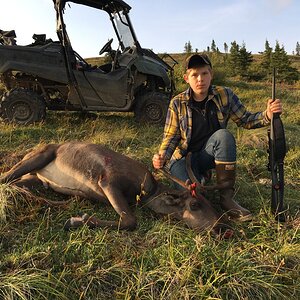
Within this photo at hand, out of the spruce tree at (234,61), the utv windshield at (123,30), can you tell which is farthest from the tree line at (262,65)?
the utv windshield at (123,30)

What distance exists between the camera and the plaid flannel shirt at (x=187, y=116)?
13.6 ft

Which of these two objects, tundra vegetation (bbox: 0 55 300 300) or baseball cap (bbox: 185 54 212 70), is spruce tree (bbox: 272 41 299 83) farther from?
tundra vegetation (bbox: 0 55 300 300)

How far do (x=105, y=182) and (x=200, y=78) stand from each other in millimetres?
1473

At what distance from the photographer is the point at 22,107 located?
24.5 ft

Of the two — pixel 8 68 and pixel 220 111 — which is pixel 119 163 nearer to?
pixel 220 111

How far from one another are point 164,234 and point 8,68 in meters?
5.55

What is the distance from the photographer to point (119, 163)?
4.04 metres

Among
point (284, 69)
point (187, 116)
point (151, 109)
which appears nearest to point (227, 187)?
point (187, 116)

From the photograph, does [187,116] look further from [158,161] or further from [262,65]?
[262,65]

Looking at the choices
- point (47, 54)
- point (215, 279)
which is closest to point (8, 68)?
point (47, 54)

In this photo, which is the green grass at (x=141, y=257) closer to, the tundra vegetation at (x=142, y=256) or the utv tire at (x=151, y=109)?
the tundra vegetation at (x=142, y=256)

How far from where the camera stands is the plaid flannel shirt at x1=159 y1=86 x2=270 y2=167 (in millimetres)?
4141

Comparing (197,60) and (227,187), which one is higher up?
(197,60)

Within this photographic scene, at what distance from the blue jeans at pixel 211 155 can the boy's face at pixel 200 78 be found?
491 mm
